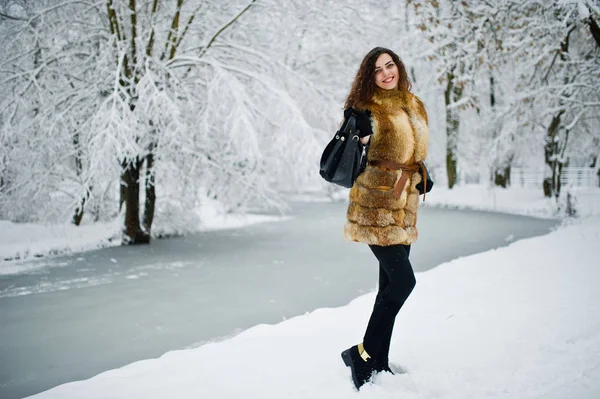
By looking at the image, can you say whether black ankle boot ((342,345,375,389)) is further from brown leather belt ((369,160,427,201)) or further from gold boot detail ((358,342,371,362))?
brown leather belt ((369,160,427,201))

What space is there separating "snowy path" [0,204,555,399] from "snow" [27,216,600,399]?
87cm

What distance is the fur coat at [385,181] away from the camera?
2.50 metres

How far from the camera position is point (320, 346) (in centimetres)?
336

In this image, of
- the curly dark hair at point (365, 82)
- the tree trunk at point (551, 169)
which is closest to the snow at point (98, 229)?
the tree trunk at point (551, 169)

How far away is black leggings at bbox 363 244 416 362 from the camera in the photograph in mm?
2482

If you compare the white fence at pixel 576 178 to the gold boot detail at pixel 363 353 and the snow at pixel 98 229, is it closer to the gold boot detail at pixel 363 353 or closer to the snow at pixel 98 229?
the snow at pixel 98 229

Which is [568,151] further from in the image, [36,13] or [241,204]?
[36,13]

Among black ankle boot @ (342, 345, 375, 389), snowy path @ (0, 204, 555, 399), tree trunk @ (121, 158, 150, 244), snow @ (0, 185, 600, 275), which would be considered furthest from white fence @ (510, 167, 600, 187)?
black ankle boot @ (342, 345, 375, 389)

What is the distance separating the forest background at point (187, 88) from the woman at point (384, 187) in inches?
219

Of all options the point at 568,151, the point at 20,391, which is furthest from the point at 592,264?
the point at 568,151

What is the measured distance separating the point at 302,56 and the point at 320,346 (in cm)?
1260

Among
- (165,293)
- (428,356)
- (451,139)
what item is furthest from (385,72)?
(451,139)

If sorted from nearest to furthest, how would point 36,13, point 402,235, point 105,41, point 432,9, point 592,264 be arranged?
point 402,235, point 592,264, point 432,9, point 36,13, point 105,41

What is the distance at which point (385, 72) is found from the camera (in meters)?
2.56
